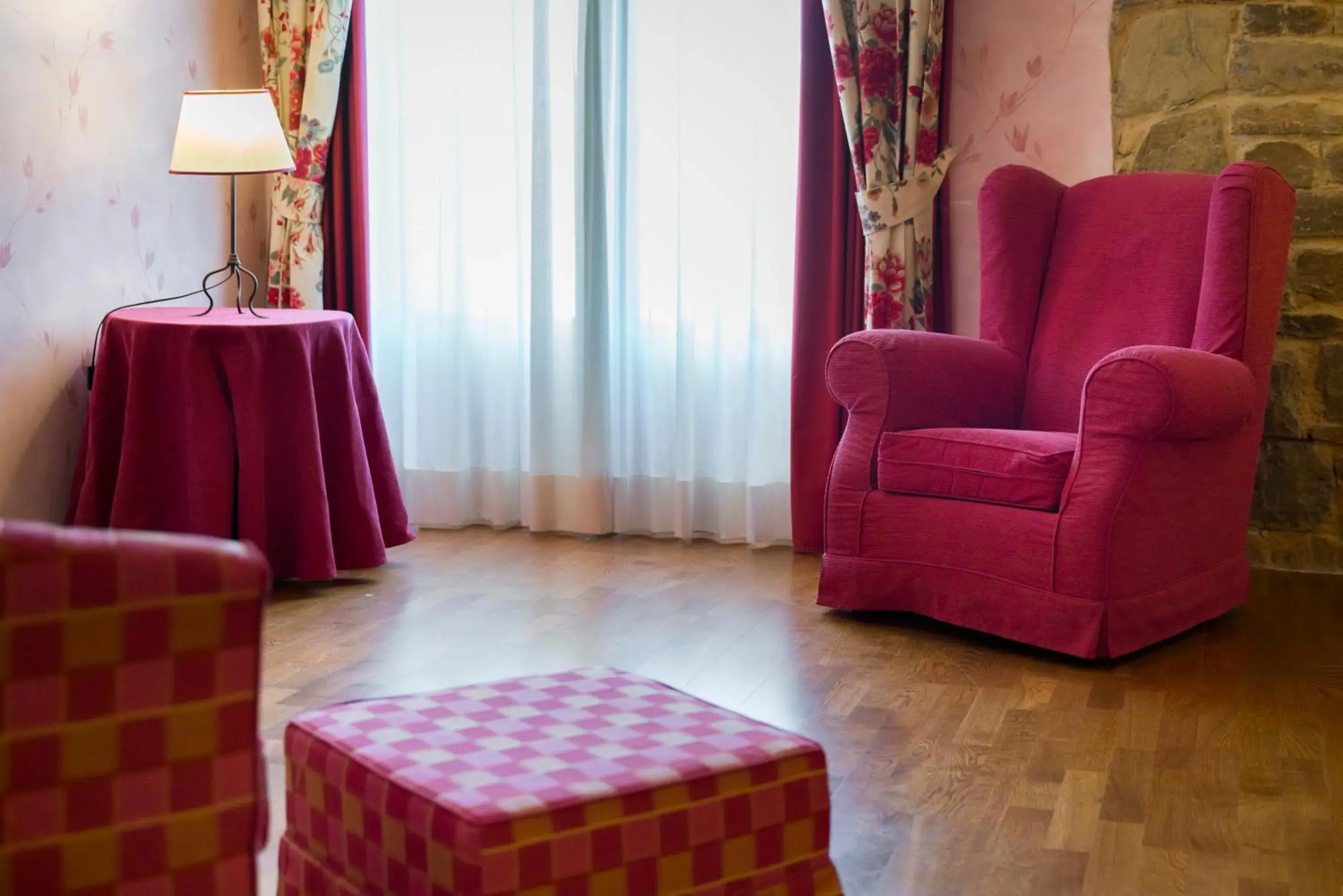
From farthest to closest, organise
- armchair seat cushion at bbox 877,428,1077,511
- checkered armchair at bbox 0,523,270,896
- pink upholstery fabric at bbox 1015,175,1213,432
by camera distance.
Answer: pink upholstery fabric at bbox 1015,175,1213,432 < armchair seat cushion at bbox 877,428,1077,511 < checkered armchair at bbox 0,523,270,896

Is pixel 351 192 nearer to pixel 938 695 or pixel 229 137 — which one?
pixel 229 137

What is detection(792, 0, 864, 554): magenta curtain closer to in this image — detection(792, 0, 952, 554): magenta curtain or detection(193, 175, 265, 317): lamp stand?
detection(792, 0, 952, 554): magenta curtain

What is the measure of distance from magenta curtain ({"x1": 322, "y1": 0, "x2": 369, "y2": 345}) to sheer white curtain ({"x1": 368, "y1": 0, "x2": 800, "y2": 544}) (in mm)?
82

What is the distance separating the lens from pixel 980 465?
124 inches

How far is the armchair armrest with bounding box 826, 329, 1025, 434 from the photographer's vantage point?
11.0 ft

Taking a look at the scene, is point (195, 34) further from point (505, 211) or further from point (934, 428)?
point (934, 428)

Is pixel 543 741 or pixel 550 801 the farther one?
pixel 543 741

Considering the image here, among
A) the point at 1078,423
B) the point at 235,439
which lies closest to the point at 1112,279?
the point at 1078,423

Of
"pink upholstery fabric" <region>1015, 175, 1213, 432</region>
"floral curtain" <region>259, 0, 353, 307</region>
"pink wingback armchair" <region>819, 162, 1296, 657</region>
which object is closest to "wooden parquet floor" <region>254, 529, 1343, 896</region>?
"pink wingback armchair" <region>819, 162, 1296, 657</region>

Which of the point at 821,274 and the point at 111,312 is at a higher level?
the point at 821,274

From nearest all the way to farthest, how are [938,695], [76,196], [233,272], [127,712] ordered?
1. [127,712]
2. [938,695]
3. [76,196]
4. [233,272]

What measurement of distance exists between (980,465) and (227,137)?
1966mm

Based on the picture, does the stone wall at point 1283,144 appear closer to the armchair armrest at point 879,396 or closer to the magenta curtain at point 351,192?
the armchair armrest at point 879,396

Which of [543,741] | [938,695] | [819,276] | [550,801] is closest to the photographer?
[550,801]
